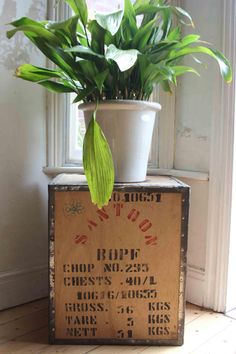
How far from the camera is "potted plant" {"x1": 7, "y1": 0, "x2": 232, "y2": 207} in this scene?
1.00m

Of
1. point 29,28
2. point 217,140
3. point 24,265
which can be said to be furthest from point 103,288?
point 29,28

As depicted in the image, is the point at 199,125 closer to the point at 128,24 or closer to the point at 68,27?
the point at 128,24

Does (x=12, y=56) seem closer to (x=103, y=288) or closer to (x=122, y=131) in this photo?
(x=122, y=131)

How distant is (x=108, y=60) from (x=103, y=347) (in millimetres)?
950

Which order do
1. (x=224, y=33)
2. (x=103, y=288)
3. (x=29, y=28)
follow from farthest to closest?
1. (x=224, y=33)
2. (x=103, y=288)
3. (x=29, y=28)

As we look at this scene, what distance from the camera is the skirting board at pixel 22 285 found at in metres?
1.43

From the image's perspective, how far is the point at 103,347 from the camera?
1.17m

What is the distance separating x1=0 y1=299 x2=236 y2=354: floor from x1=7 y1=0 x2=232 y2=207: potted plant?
21.3 inches

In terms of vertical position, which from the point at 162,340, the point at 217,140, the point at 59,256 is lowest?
the point at 162,340

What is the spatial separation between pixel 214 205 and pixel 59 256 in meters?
0.67

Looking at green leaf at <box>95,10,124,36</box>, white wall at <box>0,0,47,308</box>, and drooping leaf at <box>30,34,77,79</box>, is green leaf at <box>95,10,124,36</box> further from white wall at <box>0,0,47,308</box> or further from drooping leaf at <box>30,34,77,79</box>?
white wall at <box>0,0,47,308</box>

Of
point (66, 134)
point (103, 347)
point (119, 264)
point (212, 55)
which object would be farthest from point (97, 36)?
point (103, 347)

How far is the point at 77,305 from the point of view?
45.9 inches

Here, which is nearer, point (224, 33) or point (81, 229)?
point (81, 229)
